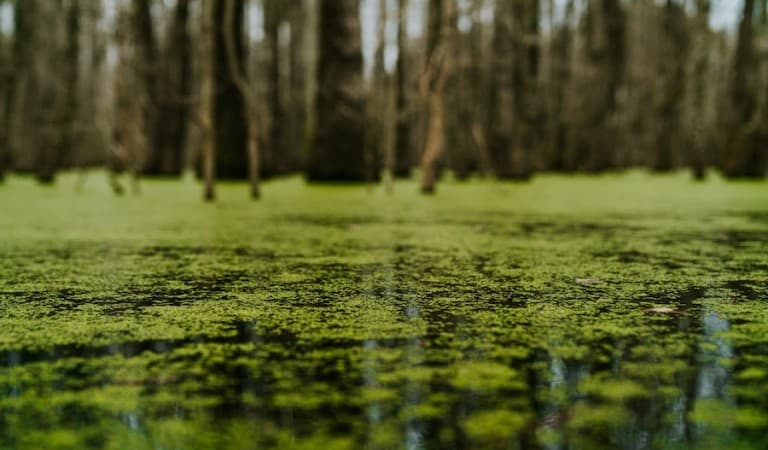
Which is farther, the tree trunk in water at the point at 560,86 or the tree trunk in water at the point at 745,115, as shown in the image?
the tree trunk in water at the point at 560,86

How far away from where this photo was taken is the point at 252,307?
1684 millimetres

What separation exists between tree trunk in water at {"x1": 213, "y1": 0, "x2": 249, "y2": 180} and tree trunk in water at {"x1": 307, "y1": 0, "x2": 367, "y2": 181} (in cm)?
90

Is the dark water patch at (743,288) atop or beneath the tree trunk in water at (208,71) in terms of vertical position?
beneath

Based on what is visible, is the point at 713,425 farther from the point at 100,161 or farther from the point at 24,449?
the point at 100,161

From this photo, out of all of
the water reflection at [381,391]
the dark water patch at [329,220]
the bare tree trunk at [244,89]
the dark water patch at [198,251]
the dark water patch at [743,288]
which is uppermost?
the bare tree trunk at [244,89]

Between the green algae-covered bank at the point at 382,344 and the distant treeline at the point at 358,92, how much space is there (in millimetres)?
3011

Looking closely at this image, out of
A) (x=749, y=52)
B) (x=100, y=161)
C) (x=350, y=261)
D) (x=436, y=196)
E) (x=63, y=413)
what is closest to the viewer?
(x=63, y=413)

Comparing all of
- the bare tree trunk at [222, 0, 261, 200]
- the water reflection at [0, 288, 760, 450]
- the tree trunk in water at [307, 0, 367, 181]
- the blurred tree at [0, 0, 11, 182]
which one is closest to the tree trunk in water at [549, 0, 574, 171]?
the tree trunk in water at [307, 0, 367, 181]

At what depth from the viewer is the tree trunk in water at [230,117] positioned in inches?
345

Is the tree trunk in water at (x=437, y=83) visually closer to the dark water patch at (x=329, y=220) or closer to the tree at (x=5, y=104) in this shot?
the dark water patch at (x=329, y=220)

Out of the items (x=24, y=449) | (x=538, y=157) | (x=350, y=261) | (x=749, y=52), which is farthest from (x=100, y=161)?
(x=24, y=449)

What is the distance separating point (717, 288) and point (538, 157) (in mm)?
13843

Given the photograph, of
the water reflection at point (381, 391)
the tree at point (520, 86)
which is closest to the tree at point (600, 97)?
the tree at point (520, 86)

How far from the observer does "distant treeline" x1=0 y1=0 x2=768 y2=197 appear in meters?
6.60
